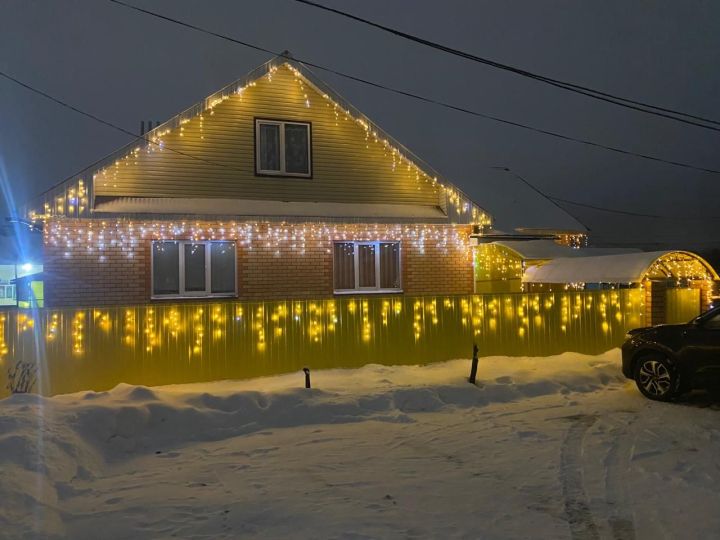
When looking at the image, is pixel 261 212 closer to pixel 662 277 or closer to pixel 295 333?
pixel 295 333

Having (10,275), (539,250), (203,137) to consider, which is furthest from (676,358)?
(10,275)

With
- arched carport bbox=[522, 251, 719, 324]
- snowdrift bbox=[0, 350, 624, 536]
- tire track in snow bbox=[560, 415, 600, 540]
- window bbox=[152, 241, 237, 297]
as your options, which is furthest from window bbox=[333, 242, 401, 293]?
tire track in snow bbox=[560, 415, 600, 540]

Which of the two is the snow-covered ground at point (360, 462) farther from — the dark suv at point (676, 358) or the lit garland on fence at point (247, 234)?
the lit garland on fence at point (247, 234)

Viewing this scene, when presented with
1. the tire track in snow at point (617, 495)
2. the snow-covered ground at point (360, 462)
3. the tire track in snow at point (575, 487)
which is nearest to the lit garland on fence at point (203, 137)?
the snow-covered ground at point (360, 462)

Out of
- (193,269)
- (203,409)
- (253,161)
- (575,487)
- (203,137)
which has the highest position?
(203,137)

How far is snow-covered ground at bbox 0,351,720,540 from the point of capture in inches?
173

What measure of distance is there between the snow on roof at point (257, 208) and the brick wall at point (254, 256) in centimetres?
32

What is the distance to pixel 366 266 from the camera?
14.0 metres

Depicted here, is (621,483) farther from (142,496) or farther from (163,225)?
(163,225)

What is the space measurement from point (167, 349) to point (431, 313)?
4.53 metres

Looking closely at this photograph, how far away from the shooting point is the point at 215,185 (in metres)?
12.8

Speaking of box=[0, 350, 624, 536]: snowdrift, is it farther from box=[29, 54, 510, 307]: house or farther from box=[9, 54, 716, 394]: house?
box=[29, 54, 510, 307]: house

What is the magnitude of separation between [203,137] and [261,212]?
2179 mm

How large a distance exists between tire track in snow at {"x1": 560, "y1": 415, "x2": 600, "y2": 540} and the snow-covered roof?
549 centimetres
